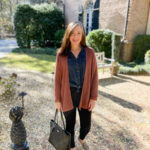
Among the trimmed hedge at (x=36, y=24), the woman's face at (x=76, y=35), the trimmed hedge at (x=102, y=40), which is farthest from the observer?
the trimmed hedge at (x=36, y=24)

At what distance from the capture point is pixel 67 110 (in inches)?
76.9

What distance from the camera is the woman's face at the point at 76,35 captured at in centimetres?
173

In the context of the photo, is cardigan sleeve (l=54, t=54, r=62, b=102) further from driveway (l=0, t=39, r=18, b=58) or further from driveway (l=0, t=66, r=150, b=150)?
driveway (l=0, t=39, r=18, b=58)

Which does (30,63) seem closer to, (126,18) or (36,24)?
(36,24)

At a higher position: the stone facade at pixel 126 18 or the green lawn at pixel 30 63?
the stone facade at pixel 126 18

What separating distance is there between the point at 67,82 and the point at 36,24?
38.9ft

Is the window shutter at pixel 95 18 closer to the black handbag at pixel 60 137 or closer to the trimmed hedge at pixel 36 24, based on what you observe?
the trimmed hedge at pixel 36 24

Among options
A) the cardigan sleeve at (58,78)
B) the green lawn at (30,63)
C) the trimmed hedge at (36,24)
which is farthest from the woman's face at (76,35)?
the trimmed hedge at (36,24)

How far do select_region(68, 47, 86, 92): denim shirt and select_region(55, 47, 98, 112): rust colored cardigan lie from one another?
0.04 metres

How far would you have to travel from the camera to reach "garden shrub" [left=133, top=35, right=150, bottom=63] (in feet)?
27.1

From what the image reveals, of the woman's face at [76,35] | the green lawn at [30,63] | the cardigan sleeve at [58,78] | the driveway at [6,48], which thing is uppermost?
the woman's face at [76,35]

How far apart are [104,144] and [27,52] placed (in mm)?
10398

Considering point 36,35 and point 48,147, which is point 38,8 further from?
point 48,147

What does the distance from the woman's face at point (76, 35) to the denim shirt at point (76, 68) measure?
149 millimetres
